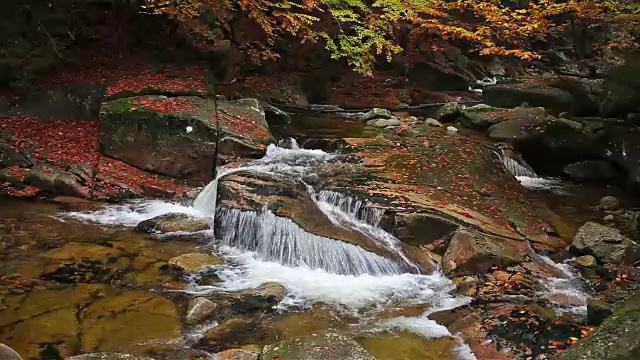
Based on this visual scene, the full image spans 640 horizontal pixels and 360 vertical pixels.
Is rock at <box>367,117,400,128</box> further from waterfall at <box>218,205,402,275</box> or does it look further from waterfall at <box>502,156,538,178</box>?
waterfall at <box>218,205,402,275</box>

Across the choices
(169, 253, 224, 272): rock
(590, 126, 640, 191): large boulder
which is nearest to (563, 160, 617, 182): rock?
(590, 126, 640, 191): large boulder

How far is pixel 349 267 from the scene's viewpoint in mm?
7621

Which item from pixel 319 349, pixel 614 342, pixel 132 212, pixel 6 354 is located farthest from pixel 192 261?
pixel 614 342

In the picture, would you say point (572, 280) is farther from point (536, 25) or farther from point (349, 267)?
point (536, 25)

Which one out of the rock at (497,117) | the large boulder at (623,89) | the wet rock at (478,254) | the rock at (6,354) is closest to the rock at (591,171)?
the large boulder at (623,89)

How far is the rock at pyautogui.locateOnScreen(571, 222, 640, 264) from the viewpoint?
7957 mm

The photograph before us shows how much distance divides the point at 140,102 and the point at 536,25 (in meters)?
8.39

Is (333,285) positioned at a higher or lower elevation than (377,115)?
lower

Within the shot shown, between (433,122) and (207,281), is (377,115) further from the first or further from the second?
(207,281)

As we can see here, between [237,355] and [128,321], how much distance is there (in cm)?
154

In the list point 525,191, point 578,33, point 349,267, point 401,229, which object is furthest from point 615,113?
point 349,267

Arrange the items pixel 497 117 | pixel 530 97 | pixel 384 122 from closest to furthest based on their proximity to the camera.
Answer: pixel 497 117 → pixel 384 122 → pixel 530 97

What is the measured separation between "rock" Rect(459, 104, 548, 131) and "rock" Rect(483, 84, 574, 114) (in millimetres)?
1651

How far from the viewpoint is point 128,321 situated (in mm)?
5910
